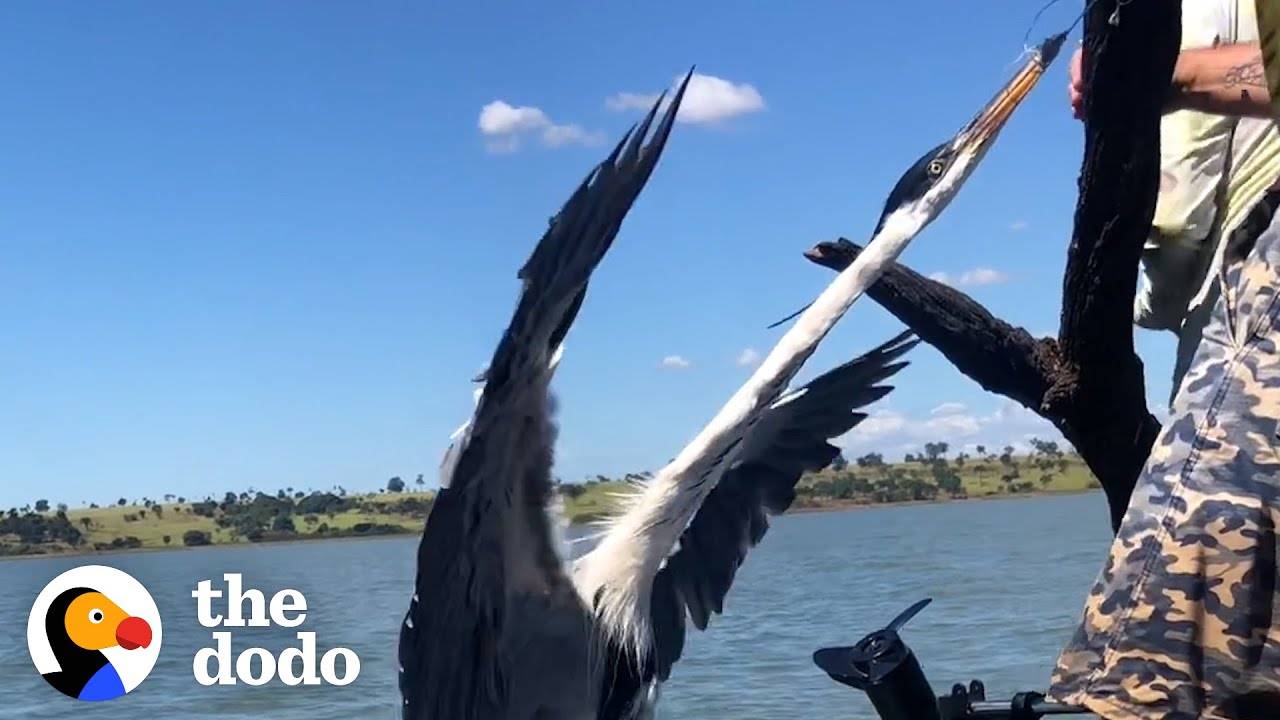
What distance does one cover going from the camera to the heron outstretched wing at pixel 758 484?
442 cm

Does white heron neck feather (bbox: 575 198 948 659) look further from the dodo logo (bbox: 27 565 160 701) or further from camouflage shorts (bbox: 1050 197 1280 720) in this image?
the dodo logo (bbox: 27 565 160 701)

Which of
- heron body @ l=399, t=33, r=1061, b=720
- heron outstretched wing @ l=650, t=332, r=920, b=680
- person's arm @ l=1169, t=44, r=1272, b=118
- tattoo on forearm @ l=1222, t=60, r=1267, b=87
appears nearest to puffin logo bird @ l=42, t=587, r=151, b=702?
heron outstretched wing @ l=650, t=332, r=920, b=680

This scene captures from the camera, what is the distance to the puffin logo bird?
1171cm

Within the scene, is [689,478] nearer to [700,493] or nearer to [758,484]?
[700,493]

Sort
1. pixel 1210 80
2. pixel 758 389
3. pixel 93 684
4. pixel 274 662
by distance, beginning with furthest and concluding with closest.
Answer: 1. pixel 274 662
2. pixel 93 684
3. pixel 758 389
4. pixel 1210 80

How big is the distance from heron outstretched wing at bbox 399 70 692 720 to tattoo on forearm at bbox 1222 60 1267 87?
961 millimetres

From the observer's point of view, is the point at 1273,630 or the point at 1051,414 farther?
the point at 1051,414

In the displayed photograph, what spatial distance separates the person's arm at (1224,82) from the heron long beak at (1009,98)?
0.47 m

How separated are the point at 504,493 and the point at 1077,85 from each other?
137 centimetres

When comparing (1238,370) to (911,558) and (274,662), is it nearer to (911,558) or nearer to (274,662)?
(274,662)

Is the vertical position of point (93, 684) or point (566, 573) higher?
point (566, 573)

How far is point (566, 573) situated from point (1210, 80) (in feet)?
6.20

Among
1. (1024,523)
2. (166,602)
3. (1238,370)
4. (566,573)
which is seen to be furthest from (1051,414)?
(1024,523)

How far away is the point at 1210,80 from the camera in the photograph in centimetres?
203
